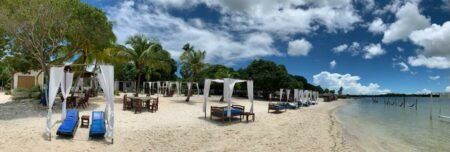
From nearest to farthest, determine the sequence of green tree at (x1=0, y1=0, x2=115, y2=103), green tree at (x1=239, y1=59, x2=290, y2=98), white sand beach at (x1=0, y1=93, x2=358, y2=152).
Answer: white sand beach at (x1=0, y1=93, x2=358, y2=152) → green tree at (x1=0, y1=0, x2=115, y2=103) → green tree at (x1=239, y1=59, x2=290, y2=98)

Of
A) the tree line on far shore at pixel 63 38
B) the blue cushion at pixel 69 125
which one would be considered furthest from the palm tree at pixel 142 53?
the blue cushion at pixel 69 125

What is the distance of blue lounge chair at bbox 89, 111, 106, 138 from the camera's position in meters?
10.0

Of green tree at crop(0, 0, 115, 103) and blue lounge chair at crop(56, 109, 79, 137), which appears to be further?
green tree at crop(0, 0, 115, 103)

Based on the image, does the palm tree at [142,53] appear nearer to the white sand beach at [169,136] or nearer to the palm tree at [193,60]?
the palm tree at [193,60]

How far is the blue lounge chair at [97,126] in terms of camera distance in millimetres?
10047

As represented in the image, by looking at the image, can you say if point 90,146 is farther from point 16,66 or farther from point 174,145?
point 16,66

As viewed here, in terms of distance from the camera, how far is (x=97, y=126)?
10445 millimetres

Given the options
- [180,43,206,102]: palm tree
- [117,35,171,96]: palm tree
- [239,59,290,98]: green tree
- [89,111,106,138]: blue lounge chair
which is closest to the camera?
[89,111,106,138]: blue lounge chair

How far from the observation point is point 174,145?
10375 mm

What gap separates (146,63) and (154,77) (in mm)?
33764

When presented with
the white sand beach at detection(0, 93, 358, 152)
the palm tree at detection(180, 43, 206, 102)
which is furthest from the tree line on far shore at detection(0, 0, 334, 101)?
the white sand beach at detection(0, 93, 358, 152)

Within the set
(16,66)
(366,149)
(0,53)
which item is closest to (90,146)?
(366,149)

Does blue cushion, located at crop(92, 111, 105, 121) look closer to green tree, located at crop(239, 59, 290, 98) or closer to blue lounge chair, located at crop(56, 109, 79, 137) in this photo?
blue lounge chair, located at crop(56, 109, 79, 137)

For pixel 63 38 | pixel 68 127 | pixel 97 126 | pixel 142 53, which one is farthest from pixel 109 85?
pixel 142 53
